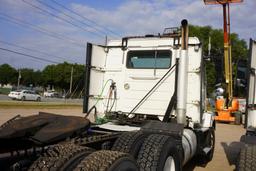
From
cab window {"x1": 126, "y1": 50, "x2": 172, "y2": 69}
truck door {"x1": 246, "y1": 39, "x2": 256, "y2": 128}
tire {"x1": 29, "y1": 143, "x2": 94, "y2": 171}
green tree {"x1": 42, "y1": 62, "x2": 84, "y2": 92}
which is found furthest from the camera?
green tree {"x1": 42, "y1": 62, "x2": 84, "y2": 92}

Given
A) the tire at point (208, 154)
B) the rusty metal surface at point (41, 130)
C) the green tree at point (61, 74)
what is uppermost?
the green tree at point (61, 74)

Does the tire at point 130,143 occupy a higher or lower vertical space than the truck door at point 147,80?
lower

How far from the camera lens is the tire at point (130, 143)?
4309 mm

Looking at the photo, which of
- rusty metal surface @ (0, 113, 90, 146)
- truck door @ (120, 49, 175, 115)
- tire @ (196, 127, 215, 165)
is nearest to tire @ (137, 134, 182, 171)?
rusty metal surface @ (0, 113, 90, 146)

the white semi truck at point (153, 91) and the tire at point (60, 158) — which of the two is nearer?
the tire at point (60, 158)

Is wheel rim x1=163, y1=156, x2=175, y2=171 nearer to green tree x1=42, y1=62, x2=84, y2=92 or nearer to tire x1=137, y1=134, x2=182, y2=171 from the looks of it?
tire x1=137, y1=134, x2=182, y2=171

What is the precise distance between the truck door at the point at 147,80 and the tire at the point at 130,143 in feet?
7.75

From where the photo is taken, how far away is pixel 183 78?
6.51 m

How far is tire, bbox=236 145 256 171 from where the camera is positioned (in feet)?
13.6

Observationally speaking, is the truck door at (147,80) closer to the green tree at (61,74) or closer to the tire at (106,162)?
the tire at (106,162)

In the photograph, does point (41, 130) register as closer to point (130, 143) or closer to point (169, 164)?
point (130, 143)

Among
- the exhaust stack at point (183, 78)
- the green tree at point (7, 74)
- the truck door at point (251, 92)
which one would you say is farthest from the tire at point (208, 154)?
the green tree at point (7, 74)

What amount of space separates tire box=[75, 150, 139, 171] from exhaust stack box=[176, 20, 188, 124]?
3014 millimetres

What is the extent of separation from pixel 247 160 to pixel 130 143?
142 centimetres
